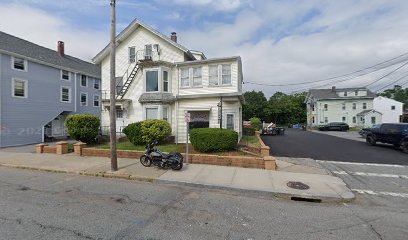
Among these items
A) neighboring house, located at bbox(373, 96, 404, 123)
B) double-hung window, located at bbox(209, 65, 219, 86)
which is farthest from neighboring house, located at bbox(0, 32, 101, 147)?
neighboring house, located at bbox(373, 96, 404, 123)

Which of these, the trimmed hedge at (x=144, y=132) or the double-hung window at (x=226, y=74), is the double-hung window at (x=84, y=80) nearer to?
the trimmed hedge at (x=144, y=132)

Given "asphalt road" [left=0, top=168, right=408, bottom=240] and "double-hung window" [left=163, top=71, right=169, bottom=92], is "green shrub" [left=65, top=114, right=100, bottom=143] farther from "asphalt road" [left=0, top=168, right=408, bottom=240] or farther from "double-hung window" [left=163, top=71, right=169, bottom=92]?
"asphalt road" [left=0, top=168, right=408, bottom=240]

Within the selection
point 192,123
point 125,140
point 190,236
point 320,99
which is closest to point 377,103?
point 320,99

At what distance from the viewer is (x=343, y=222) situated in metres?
4.62

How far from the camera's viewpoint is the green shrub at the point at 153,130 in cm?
1264

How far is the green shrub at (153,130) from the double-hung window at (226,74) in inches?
206

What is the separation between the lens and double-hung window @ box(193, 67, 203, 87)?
50.9 ft

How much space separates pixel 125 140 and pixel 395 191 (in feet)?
49.2

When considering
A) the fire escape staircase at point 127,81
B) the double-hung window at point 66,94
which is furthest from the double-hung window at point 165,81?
the double-hung window at point 66,94

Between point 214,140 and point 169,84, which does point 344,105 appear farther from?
point 214,140

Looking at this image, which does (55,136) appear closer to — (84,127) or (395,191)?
(84,127)

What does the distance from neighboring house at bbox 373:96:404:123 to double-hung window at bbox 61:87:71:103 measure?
5730 cm

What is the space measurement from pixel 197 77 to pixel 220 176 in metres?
9.43

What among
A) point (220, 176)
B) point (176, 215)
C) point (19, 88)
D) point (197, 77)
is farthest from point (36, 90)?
point (176, 215)
